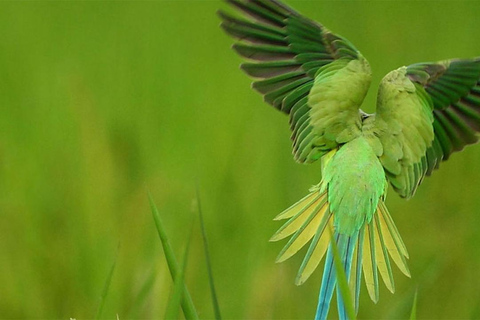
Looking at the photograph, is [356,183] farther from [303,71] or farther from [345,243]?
[303,71]

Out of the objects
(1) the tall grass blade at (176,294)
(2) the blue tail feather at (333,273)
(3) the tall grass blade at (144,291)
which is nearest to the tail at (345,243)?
(2) the blue tail feather at (333,273)

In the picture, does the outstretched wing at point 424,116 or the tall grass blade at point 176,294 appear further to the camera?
the outstretched wing at point 424,116

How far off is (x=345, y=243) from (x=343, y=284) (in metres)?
0.14

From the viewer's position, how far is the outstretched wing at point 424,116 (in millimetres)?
1388

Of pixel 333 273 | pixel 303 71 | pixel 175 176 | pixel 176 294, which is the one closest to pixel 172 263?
pixel 176 294

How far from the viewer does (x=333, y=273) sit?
1.31m

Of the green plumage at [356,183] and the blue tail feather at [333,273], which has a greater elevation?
the green plumage at [356,183]

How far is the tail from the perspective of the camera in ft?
4.36

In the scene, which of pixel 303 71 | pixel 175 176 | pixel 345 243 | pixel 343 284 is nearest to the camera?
pixel 343 284

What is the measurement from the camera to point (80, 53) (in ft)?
17.6

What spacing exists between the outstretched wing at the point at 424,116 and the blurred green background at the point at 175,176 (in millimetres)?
298

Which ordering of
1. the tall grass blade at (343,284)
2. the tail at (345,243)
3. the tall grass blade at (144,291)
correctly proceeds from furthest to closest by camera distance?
the tall grass blade at (144,291), the tail at (345,243), the tall grass blade at (343,284)

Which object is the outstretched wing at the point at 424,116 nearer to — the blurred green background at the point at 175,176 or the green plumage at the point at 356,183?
the green plumage at the point at 356,183

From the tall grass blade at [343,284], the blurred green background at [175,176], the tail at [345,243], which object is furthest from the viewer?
the blurred green background at [175,176]
